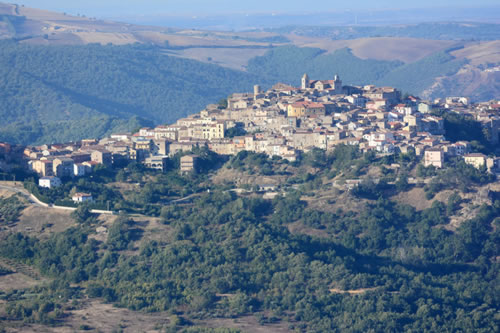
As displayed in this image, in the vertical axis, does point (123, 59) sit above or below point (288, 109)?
below

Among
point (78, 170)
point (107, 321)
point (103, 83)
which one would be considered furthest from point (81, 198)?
point (103, 83)

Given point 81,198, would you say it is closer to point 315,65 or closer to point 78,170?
point 78,170

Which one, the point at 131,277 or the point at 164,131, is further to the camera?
the point at 164,131

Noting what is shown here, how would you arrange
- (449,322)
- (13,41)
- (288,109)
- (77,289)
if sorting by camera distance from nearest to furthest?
(449,322) < (77,289) < (288,109) < (13,41)

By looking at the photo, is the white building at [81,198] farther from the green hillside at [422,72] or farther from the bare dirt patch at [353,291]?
the green hillside at [422,72]

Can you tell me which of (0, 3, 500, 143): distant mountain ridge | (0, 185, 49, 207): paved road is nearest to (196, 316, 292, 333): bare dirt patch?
(0, 185, 49, 207): paved road

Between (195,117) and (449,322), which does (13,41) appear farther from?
(449,322)

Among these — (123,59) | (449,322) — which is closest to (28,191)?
(449,322)
